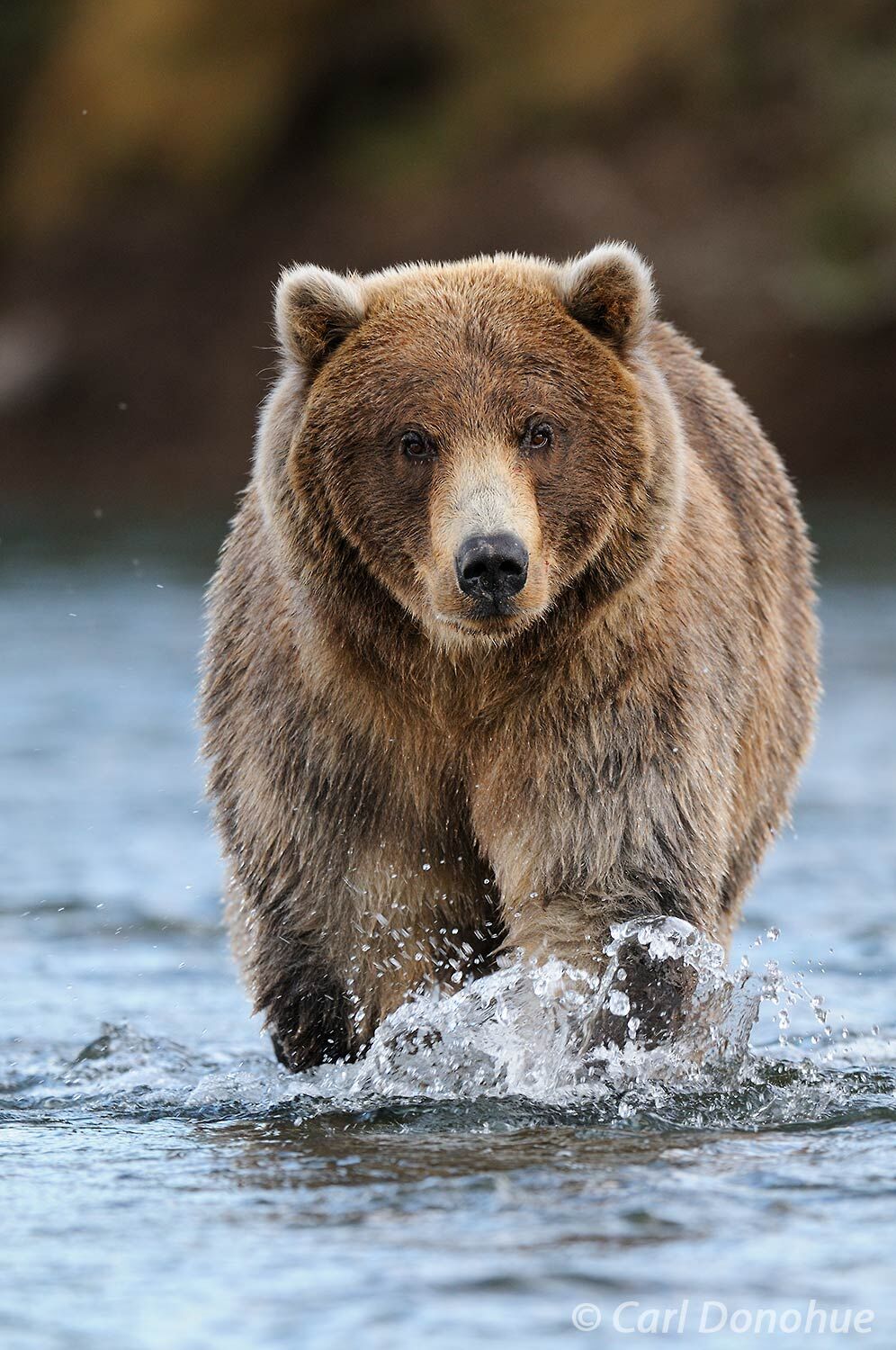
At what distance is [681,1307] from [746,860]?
8.64ft

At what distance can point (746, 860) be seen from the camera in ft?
21.1

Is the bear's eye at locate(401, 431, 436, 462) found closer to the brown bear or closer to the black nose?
the brown bear

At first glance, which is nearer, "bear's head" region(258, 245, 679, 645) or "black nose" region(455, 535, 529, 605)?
"black nose" region(455, 535, 529, 605)

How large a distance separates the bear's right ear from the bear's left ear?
0.52 meters

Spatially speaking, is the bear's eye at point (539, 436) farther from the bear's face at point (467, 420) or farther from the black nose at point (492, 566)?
the black nose at point (492, 566)

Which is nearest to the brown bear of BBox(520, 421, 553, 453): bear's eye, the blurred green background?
BBox(520, 421, 553, 453): bear's eye

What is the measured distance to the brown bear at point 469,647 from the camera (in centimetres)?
506

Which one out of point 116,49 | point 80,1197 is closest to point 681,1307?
point 80,1197

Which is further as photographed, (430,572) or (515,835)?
(515,835)

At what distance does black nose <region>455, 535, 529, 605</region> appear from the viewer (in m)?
4.75

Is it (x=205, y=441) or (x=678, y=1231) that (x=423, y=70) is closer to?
(x=205, y=441)

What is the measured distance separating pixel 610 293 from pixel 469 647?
0.91m

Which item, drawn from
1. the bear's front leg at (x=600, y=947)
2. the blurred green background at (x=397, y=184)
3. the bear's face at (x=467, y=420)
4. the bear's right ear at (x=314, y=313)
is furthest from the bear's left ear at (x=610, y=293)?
the blurred green background at (x=397, y=184)

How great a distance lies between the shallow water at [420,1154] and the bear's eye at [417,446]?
1270 mm
